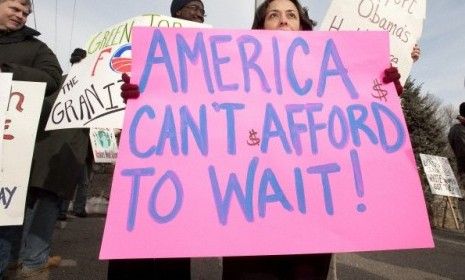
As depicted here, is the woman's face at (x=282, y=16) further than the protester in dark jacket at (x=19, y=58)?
No

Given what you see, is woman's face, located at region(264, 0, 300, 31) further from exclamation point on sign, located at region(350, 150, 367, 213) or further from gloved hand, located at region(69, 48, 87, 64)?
gloved hand, located at region(69, 48, 87, 64)

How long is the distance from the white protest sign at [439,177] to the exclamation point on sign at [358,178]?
8.39 meters

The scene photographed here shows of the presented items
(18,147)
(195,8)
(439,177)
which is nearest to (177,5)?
(195,8)

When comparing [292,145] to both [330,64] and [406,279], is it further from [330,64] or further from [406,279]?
[406,279]

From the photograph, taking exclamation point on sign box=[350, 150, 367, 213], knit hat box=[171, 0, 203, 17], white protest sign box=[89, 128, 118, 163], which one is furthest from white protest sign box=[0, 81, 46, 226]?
white protest sign box=[89, 128, 118, 163]

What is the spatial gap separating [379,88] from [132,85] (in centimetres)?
79

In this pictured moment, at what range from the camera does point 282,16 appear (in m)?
1.77

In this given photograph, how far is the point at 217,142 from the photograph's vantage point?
135cm

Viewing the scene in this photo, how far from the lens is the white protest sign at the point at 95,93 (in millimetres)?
1739

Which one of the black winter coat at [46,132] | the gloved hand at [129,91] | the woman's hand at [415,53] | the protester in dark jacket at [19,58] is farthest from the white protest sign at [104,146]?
the gloved hand at [129,91]

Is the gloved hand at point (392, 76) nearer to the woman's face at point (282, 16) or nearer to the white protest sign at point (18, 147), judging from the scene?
the woman's face at point (282, 16)

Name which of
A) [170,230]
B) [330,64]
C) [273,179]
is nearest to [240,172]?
[273,179]

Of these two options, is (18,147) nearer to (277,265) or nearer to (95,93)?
(95,93)

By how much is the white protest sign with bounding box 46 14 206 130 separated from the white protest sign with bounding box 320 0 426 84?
30.2 inches
